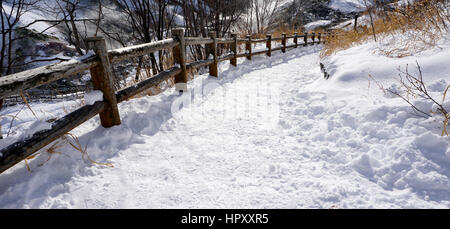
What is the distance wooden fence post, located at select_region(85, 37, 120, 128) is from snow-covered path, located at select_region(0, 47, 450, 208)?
149 mm

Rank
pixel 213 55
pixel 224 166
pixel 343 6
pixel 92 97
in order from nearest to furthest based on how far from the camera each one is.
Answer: pixel 224 166, pixel 92 97, pixel 213 55, pixel 343 6

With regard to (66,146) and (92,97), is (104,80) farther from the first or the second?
(66,146)

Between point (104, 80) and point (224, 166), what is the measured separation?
1630 mm

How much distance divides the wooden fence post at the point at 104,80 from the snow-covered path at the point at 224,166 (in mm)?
149

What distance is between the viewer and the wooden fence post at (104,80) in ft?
7.89

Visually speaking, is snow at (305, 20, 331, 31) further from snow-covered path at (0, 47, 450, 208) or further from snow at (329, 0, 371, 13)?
snow-covered path at (0, 47, 450, 208)

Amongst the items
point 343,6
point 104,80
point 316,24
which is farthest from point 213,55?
point 343,6

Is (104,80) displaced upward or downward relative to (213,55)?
downward

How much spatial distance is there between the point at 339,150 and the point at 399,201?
708 mm

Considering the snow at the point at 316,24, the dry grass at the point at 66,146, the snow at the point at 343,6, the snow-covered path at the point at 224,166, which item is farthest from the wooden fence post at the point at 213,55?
the snow at the point at 343,6

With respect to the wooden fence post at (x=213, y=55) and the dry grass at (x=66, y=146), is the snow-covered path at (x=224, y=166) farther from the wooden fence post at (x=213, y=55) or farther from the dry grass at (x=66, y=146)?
the wooden fence post at (x=213, y=55)

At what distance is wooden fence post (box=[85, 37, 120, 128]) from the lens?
7.89 ft

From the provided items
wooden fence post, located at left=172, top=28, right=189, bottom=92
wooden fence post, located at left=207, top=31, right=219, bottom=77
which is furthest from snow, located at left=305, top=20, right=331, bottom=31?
wooden fence post, located at left=172, top=28, right=189, bottom=92

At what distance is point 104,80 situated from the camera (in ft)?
8.23
